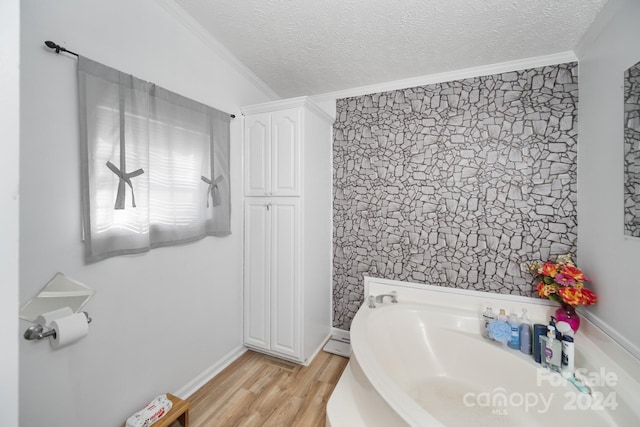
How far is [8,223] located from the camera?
360 millimetres

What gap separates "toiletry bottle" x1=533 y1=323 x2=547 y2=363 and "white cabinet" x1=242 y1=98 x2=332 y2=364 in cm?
157

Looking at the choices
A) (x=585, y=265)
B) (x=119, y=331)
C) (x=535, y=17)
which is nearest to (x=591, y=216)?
(x=585, y=265)

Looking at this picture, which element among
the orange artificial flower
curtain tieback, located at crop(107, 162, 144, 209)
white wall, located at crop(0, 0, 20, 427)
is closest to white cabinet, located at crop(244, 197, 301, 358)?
curtain tieback, located at crop(107, 162, 144, 209)

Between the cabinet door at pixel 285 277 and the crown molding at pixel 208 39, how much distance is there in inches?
45.1

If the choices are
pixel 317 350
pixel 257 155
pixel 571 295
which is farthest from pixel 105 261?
pixel 571 295

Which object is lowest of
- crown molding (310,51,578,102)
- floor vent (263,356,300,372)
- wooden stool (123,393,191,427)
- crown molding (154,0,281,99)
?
floor vent (263,356,300,372)

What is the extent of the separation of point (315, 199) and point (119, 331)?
156 centimetres

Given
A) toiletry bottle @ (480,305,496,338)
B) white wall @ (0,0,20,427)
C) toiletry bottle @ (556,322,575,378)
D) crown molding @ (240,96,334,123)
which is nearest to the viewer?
white wall @ (0,0,20,427)

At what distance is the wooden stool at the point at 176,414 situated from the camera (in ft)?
4.19

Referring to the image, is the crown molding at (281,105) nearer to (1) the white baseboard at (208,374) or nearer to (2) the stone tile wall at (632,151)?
(2) the stone tile wall at (632,151)

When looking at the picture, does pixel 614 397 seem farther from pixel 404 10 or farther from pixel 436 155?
pixel 404 10

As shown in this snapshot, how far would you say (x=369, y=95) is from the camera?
2.37 meters

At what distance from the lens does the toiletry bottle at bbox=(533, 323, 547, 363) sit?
154 cm

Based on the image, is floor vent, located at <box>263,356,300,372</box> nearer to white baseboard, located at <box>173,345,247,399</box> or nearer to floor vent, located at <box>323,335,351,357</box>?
white baseboard, located at <box>173,345,247,399</box>
